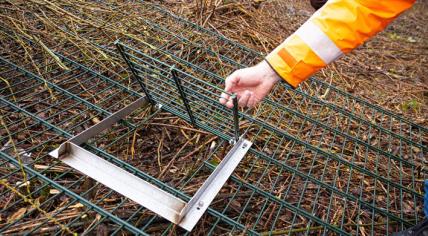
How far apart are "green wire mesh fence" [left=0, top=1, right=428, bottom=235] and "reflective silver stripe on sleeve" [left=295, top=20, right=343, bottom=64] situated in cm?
36

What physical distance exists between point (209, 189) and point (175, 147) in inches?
17.7

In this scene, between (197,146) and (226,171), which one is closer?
(226,171)

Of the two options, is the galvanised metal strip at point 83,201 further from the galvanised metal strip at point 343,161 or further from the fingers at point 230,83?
the galvanised metal strip at point 343,161

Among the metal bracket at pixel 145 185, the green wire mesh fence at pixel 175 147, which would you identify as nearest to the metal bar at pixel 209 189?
the metal bracket at pixel 145 185

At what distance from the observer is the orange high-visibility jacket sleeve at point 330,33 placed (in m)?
0.99

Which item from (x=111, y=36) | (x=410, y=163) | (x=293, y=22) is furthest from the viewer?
(x=293, y=22)

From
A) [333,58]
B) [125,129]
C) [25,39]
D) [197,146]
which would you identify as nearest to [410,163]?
[333,58]

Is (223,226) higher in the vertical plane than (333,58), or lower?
lower

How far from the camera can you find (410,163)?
5.47ft

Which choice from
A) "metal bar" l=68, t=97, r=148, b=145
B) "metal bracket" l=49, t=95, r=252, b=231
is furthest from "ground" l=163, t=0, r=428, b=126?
"metal bracket" l=49, t=95, r=252, b=231

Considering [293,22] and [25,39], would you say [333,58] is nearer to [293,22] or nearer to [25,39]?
[25,39]

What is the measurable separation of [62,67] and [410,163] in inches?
70.4

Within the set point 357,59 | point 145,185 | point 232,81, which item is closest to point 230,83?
point 232,81

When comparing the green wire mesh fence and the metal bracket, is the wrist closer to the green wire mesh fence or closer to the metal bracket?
the green wire mesh fence
